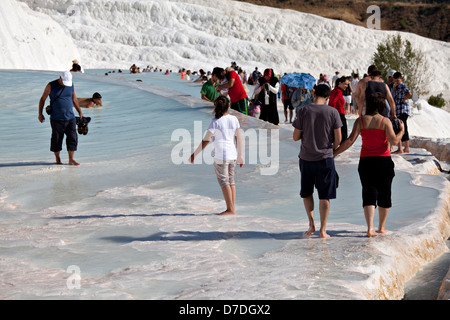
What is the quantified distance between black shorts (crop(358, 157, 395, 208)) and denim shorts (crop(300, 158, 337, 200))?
321 mm

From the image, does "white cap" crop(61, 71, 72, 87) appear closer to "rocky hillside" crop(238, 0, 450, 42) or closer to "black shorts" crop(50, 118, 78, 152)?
"black shorts" crop(50, 118, 78, 152)

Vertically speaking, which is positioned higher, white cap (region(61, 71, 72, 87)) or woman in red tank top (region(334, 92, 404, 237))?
white cap (region(61, 71, 72, 87))

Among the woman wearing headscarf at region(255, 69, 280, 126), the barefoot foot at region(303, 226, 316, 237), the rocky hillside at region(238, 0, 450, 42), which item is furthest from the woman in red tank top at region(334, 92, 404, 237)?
the rocky hillside at region(238, 0, 450, 42)

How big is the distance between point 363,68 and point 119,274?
8602 centimetres

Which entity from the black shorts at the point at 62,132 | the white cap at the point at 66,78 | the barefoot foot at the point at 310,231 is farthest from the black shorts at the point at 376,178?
the black shorts at the point at 62,132

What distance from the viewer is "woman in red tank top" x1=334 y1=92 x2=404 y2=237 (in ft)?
19.4

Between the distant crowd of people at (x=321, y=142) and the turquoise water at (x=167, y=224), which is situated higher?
the distant crowd of people at (x=321, y=142)

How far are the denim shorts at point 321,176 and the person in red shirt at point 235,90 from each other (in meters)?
5.67

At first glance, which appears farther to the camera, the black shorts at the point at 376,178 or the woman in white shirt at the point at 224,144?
the woman in white shirt at the point at 224,144

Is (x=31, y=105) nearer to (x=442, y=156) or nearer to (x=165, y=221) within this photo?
(x=442, y=156)

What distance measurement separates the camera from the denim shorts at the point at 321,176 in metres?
5.82

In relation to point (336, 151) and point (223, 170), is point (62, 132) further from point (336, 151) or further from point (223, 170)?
point (336, 151)

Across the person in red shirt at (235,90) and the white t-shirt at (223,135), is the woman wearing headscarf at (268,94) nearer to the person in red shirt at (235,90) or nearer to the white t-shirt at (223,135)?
the person in red shirt at (235,90)
